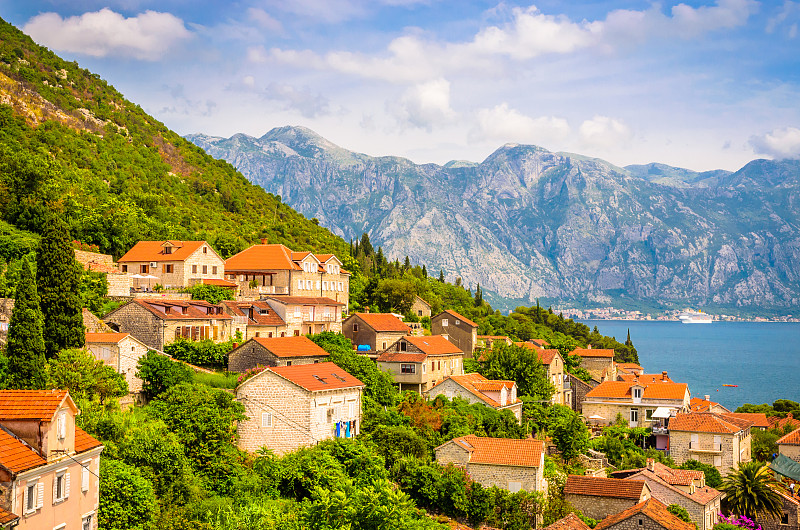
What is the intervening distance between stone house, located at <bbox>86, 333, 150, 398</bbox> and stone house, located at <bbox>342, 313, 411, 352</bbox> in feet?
93.1

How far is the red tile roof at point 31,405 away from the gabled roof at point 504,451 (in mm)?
29989

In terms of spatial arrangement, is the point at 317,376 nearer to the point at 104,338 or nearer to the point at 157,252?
the point at 104,338

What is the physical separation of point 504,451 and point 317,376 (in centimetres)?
1371

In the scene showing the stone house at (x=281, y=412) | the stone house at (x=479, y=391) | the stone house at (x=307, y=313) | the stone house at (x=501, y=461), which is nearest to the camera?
the stone house at (x=281, y=412)

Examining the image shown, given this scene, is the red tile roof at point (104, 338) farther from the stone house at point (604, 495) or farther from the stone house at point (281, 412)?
the stone house at point (604, 495)

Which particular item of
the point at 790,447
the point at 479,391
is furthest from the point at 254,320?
the point at 790,447

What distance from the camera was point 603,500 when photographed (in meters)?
55.0

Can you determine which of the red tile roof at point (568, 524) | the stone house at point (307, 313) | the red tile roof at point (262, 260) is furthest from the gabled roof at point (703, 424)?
the red tile roof at point (262, 260)

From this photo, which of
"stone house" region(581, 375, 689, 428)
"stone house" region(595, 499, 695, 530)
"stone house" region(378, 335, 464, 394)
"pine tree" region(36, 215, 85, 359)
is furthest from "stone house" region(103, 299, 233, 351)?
"stone house" region(581, 375, 689, 428)

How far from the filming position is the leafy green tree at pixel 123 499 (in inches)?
1427

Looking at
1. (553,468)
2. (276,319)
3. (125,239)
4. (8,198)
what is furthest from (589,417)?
(8,198)

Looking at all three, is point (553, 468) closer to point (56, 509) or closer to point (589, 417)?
point (589, 417)

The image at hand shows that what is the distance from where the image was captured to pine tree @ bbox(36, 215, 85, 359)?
48844 millimetres

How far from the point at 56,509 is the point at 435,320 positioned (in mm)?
66758
